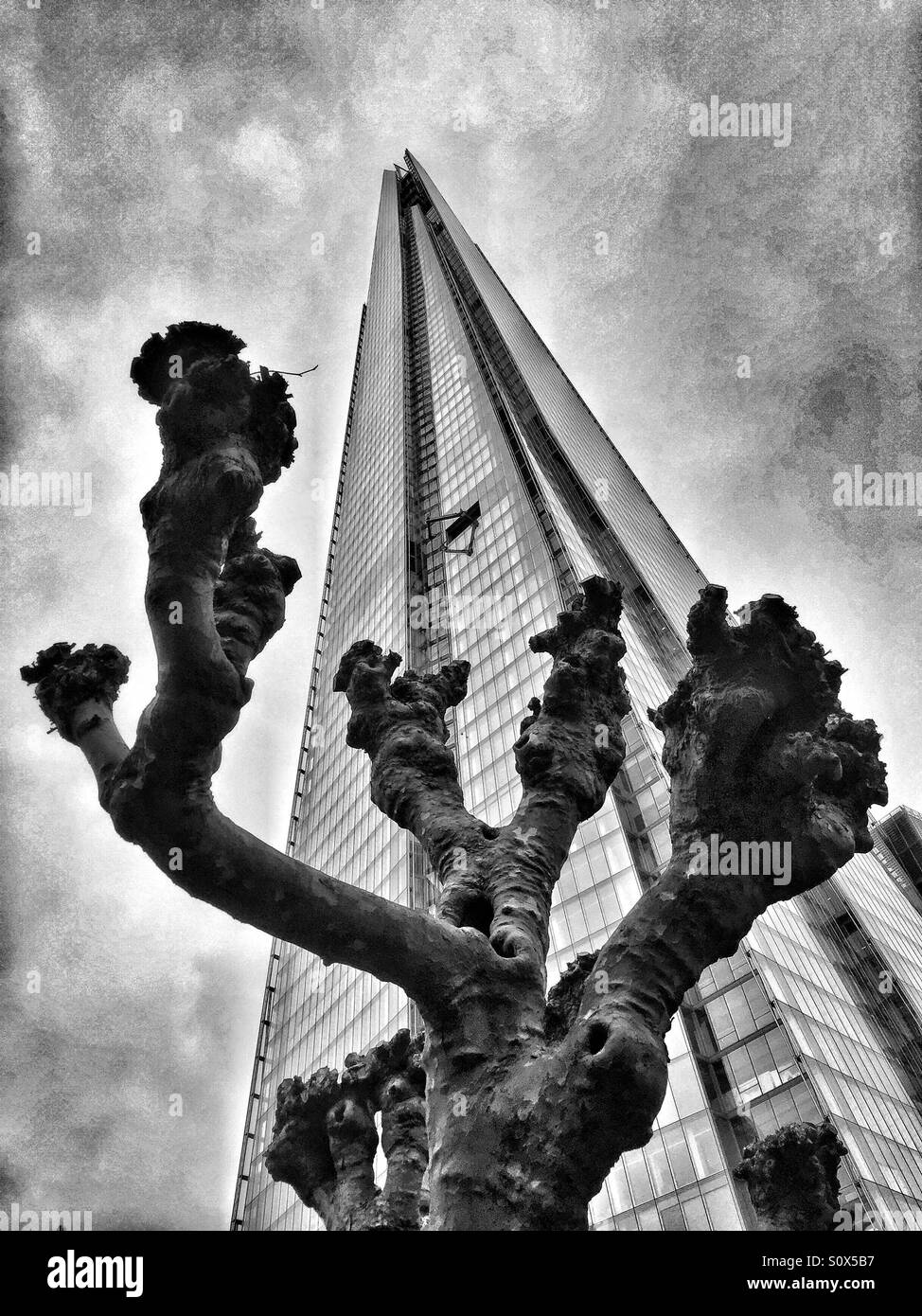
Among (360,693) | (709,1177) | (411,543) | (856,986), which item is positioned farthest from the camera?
(411,543)

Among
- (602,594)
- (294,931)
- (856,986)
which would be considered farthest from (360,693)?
(856,986)

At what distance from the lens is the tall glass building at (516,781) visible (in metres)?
24.8

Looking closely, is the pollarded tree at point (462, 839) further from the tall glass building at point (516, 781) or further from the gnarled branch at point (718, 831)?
the tall glass building at point (516, 781)

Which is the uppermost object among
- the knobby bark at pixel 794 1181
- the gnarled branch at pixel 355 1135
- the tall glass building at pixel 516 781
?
the tall glass building at pixel 516 781

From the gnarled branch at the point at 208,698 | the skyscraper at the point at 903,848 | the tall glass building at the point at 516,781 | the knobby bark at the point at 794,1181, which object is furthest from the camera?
the skyscraper at the point at 903,848

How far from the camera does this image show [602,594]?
6.22 m

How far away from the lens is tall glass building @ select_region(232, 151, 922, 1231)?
24828 millimetres

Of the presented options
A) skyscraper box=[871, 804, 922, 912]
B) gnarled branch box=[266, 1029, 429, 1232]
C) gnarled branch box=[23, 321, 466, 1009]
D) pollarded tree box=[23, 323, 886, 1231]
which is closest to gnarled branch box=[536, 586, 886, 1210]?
pollarded tree box=[23, 323, 886, 1231]

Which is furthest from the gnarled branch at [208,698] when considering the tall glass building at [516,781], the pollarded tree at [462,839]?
the tall glass building at [516,781]

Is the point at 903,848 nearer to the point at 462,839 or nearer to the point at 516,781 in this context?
the point at 516,781

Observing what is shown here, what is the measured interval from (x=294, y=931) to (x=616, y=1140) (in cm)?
146

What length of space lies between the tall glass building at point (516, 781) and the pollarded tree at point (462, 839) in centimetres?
386

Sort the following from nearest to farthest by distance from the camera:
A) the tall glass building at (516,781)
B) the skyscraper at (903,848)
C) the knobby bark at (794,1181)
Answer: the knobby bark at (794,1181), the tall glass building at (516,781), the skyscraper at (903,848)
